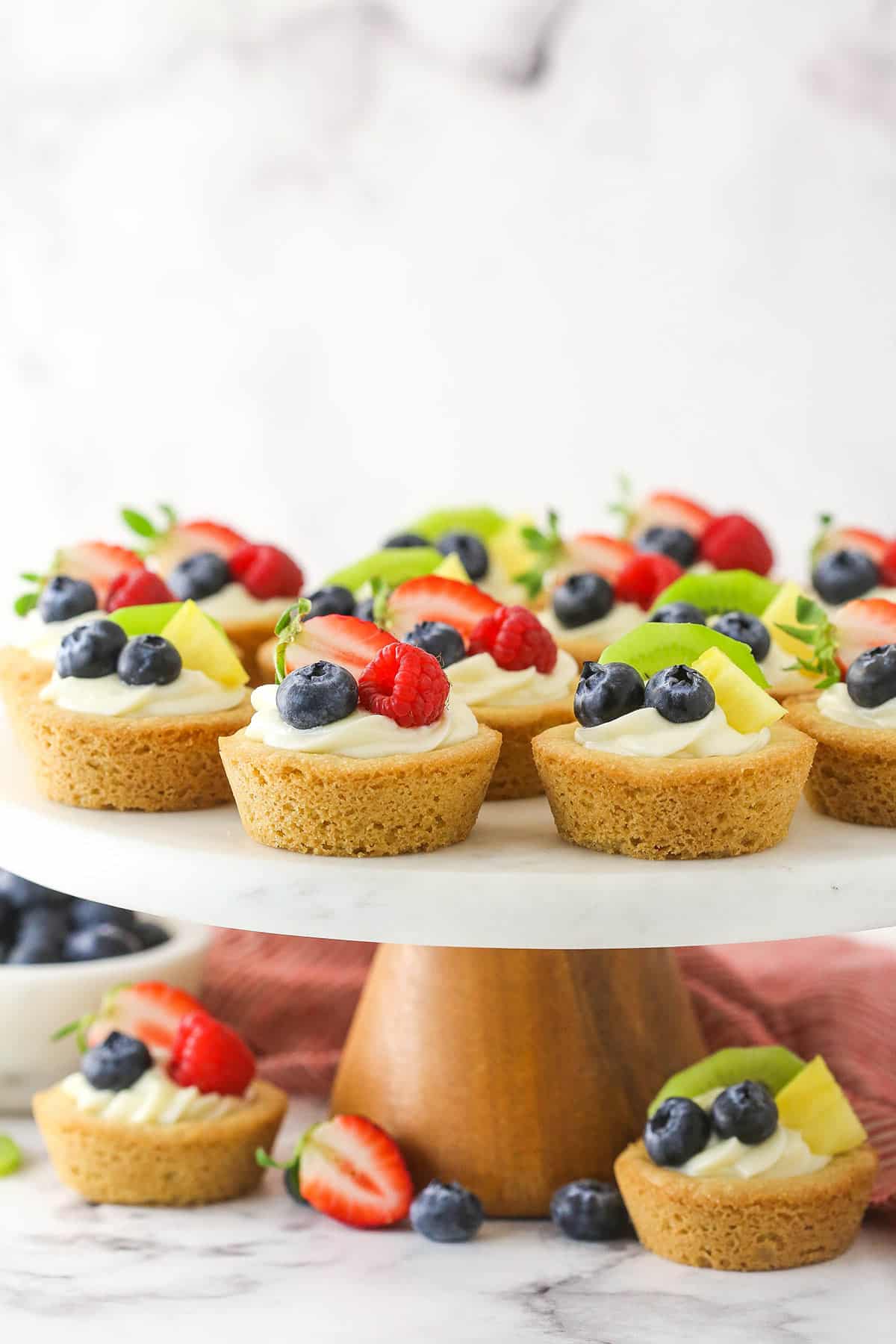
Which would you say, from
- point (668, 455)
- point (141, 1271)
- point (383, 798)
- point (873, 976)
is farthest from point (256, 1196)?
point (668, 455)

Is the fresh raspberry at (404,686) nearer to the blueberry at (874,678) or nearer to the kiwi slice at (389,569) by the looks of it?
the blueberry at (874,678)

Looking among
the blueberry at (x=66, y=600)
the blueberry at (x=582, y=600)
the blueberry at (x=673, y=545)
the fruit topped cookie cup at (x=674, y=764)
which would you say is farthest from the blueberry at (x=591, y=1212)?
the blueberry at (x=673, y=545)

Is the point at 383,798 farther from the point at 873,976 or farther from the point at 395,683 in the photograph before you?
the point at 873,976

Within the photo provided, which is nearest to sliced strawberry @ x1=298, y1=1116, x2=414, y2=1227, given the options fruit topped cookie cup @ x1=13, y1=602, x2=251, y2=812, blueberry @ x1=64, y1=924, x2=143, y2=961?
fruit topped cookie cup @ x1=13, y1=602, x2=251, y2=812

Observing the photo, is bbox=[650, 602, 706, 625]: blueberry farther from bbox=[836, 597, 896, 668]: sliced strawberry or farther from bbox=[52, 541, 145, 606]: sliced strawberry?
bbox=[52, 541, 145, 606]: sliced strawberry

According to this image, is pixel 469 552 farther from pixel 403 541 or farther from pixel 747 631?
pixel 747 631

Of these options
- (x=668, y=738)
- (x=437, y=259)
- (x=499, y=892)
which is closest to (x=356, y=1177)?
(x=499, y=892)

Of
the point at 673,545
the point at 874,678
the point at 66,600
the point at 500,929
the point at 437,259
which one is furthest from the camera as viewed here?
the point at 437,259
